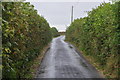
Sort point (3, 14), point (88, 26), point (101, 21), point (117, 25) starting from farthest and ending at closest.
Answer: point (88, 26) → point (101, 21) → point (117, 25) → point (3, 14)

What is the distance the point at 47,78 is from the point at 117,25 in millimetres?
3743

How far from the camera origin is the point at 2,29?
6637 mm

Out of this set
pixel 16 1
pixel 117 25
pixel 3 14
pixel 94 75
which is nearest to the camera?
pixel 3 14

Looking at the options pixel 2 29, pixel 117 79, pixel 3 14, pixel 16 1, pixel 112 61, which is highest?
pixel 16 1

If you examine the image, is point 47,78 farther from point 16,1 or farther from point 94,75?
A: point 16,1

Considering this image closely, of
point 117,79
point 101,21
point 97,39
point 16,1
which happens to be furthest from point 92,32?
point 16,1

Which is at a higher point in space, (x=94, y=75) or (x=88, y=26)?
(x=88, y=26)

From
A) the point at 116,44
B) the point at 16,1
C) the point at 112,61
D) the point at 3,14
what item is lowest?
the point at 112,61

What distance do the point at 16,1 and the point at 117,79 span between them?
17.5ft

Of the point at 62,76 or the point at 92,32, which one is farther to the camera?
the point at 92,32

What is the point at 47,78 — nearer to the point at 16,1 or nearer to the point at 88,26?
the point at 16,1

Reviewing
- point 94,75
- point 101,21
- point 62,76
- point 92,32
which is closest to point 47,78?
point 62,76

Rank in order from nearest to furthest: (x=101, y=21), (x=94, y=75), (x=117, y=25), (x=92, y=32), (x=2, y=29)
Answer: (x=2, y=29), (x=117, y=25), (x=94, y=75), (x=101, y=21), (x=92, y=32)

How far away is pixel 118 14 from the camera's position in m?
10.1
